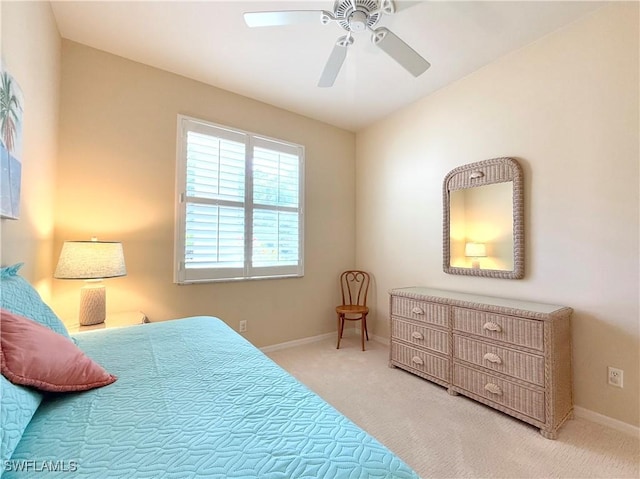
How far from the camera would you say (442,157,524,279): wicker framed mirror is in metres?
2.35

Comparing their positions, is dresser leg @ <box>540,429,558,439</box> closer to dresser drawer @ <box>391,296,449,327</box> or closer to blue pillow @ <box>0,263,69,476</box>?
dresser drawer @ <box>391,296,449,327</box>

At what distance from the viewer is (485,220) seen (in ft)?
8.46

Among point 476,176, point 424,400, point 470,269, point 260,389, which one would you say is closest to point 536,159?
point 476,176

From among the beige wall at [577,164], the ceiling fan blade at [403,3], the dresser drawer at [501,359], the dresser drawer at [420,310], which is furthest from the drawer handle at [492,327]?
the ceiling fan blade at [403,3]

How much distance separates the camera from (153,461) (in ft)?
2.15

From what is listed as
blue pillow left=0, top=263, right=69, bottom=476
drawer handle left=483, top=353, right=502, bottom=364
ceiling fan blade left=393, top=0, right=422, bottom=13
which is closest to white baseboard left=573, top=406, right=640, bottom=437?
drawer handle left=483, top=353, right=502, bottom=364

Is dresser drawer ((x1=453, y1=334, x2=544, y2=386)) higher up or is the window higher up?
the window

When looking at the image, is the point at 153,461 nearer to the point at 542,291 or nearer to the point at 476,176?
the point at 542,291

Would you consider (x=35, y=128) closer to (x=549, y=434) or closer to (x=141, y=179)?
(x=141, y=179)

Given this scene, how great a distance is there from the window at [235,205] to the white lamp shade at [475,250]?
1.77m

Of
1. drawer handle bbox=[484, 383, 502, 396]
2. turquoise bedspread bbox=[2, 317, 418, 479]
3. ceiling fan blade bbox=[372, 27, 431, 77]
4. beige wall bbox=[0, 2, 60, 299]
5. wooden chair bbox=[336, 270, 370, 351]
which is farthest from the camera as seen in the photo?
wooden chair bbox=[336, 270, 370, 351]

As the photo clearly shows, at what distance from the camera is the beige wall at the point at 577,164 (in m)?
1.87

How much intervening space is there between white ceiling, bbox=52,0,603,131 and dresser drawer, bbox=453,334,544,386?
227cm

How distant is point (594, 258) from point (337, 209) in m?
2.51
